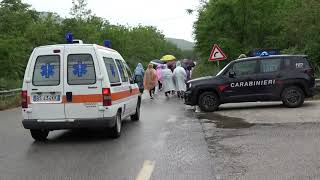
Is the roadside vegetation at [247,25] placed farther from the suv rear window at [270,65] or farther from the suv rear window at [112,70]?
the suv rear window at [112,70]

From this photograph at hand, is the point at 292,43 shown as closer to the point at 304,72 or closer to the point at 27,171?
the point at 304,72

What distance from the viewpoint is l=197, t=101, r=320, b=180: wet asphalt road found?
7.67 metres

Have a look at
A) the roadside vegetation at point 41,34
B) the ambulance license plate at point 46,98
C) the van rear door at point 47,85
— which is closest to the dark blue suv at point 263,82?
the van rear door at point 47,85

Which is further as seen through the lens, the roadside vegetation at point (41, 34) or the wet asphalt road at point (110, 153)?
the roadside vegetation at point (41, 34)

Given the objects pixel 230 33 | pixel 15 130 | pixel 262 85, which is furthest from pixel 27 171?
pixel 230 33

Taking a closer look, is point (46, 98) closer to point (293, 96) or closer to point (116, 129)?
point (116, 129)

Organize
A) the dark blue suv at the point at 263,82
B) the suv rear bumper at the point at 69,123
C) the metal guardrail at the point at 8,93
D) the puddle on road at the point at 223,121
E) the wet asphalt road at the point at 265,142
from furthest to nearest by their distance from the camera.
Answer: the metal guardrail at the point at 8,93, the dark blue suv at the point at 263,82, the puddle on road at the point at 223,121, the suv rear bumper at the point at 69,123, the wet asphalt road at the point at 265,142

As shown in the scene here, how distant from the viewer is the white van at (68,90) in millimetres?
10828

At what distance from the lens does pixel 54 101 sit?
428 inches

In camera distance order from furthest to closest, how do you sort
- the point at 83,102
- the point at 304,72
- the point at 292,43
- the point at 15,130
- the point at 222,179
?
the point at 292,43 < the point at 304,72 < the point at 15,130 < the point at 83,102 < the point at 222,179

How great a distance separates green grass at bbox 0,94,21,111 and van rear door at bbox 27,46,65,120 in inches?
477

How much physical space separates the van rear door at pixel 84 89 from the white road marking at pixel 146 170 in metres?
2.59

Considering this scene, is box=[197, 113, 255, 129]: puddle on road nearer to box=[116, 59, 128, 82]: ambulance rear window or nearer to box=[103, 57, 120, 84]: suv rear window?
box=[116, 59, 128, 82]: ambulance rear window

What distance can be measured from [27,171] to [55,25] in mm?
48551
